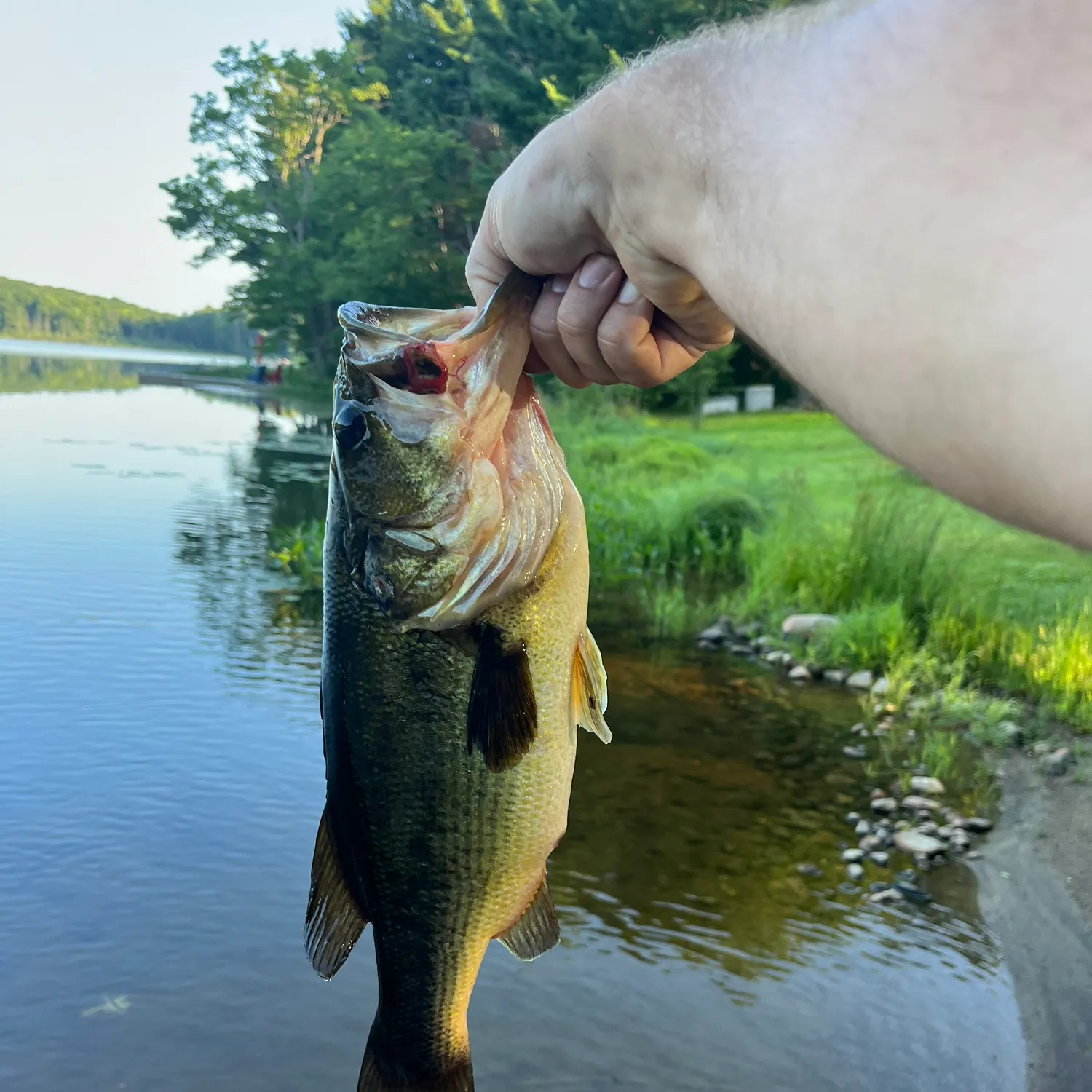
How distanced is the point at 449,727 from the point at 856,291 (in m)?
1.20

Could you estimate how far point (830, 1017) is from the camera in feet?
15.2

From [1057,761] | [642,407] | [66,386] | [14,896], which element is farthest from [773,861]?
[66,386]

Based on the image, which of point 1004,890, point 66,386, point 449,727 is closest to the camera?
point 449,727

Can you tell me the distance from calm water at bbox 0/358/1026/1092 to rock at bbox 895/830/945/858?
0.21m

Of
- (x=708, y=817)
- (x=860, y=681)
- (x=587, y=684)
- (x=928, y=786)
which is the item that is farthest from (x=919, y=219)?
(x=860, y=681)

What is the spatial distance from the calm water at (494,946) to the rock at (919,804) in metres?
0.27

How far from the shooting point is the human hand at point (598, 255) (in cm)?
135

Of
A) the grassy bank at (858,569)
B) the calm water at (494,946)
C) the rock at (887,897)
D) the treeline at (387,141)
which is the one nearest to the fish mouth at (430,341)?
the calm water at (494,946)

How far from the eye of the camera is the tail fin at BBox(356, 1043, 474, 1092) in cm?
212

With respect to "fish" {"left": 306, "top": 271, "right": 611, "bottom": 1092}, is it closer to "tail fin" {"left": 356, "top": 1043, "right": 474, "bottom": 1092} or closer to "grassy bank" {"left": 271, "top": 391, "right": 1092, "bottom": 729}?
"tail fin" {"left": 356, "top": 1043, "right": 474, "bottom": 1092}

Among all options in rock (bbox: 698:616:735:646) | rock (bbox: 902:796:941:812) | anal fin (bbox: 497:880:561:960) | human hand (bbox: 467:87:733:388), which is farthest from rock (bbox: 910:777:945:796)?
human hand (bbox: 467:87:733:388)

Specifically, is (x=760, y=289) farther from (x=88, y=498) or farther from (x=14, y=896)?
(x=88, y=498)

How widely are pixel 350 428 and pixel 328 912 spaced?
86 centimetres

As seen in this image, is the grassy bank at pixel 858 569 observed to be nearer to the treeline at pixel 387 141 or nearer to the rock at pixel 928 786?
the rock at pixel 928 786
